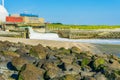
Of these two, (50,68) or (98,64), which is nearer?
(50,68)

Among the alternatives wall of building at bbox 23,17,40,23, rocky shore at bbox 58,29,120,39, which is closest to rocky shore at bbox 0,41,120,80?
rocky shore at bbox 58,29,120,39

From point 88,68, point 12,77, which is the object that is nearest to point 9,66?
point 12,77

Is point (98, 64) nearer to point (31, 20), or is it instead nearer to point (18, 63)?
point (18, 63)

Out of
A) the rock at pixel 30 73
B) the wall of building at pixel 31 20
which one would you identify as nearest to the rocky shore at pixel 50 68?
the rock at pixel 30 73

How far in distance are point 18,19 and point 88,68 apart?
5090 centimetres

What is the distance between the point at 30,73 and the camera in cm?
1211

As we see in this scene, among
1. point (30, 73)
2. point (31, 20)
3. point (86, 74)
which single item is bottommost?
point (31, 20)

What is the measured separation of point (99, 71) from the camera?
14.3 m

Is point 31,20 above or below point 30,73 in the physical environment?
below

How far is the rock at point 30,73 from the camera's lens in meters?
11.9

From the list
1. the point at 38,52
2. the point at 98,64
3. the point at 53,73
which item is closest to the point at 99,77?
the point at 53,73

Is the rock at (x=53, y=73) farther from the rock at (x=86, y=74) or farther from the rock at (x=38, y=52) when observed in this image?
the rock at (x=38, y=52)

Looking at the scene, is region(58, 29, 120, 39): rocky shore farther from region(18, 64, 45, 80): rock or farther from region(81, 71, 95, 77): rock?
region(18, 64, 45, 80): rock

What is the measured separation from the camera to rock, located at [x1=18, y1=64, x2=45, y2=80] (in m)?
11.9
